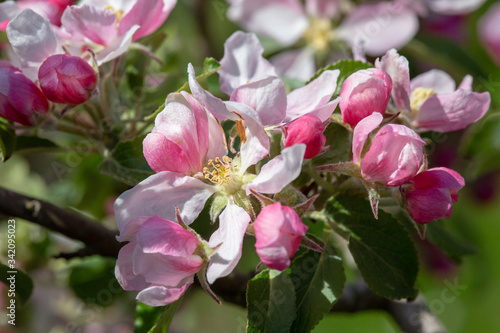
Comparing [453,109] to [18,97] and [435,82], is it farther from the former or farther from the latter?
[18,97]

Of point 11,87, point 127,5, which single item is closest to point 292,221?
point 11,87

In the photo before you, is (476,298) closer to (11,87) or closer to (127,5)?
(127,5)

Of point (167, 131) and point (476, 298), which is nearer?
point (167, 131)

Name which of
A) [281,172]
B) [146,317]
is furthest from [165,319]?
[281,172]

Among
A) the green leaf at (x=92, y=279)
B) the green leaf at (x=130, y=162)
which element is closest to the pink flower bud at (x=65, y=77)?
the green leaf at (x=130, y=162)

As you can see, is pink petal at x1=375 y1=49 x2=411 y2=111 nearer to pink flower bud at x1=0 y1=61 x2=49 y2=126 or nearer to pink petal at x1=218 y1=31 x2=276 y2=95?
pink petal at x1=218 y1=31 x2=276 y2=95

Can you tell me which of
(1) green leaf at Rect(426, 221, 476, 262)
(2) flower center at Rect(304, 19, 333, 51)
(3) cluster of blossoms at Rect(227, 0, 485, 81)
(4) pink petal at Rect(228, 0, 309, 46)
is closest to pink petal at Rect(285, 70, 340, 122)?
(1) green leaf at Rect(426, 221, 476, 262)

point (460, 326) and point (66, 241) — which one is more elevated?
point (66, 241)
